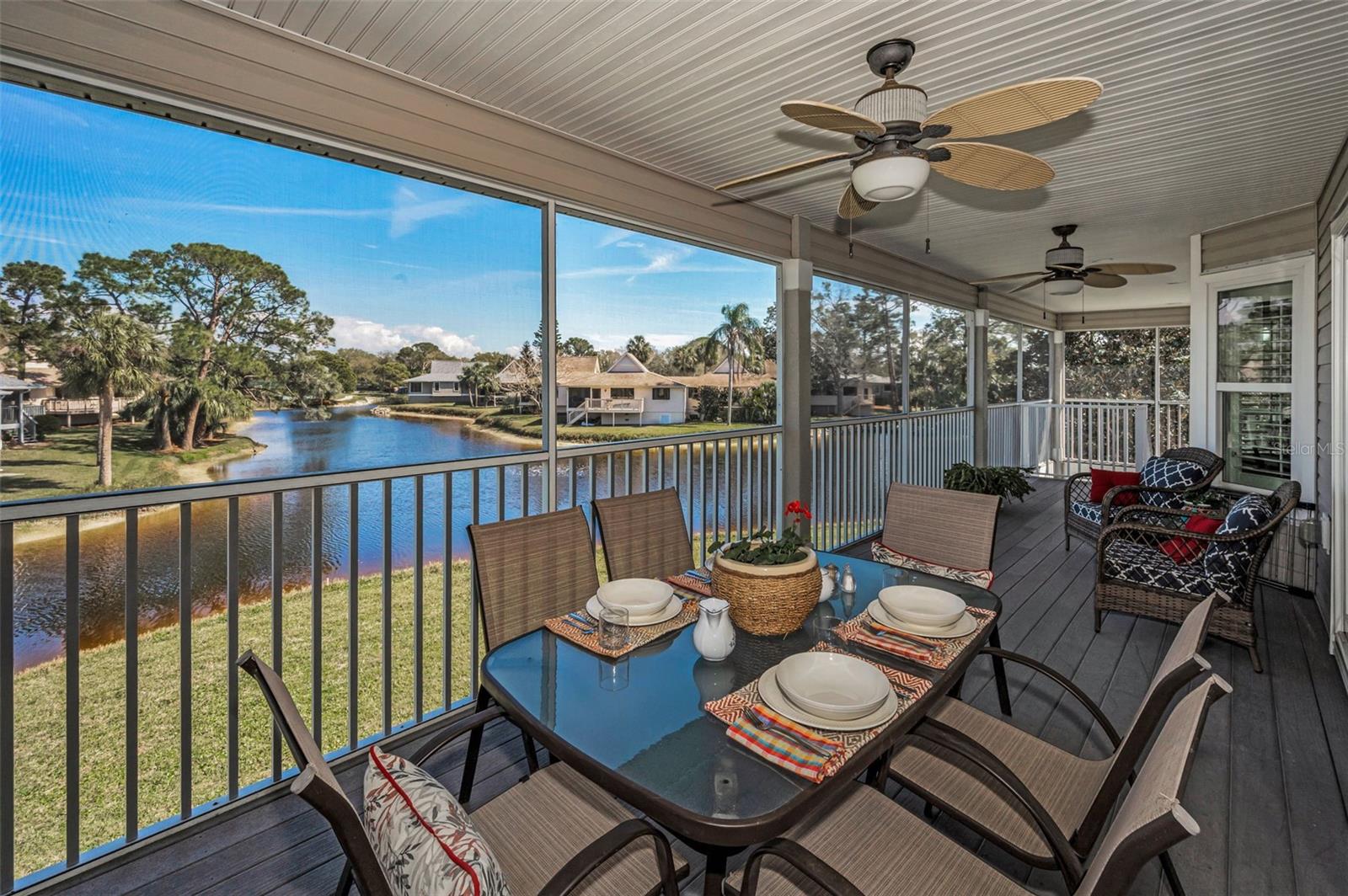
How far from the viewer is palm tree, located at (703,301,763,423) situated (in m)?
4.40

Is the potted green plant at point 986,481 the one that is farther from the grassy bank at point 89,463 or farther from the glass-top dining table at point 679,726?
the grassy bank at point 89,463

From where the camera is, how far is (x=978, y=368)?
7496 mm

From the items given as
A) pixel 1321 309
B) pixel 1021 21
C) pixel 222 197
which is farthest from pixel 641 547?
pixel 1321 309

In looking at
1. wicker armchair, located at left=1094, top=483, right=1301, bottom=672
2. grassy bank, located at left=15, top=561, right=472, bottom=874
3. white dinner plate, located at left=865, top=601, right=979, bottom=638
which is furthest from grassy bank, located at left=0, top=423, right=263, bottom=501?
wicker armchair, located at left=1094, top=483, right=1301, bottom=672

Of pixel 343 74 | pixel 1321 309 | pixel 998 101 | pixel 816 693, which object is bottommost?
pixel 816 693

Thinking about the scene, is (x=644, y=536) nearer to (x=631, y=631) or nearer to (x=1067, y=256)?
(x=631, y=631)

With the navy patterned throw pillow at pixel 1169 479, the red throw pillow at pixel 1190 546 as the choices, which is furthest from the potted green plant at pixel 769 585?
the navy patterned throw pillow at pixel 1169 479

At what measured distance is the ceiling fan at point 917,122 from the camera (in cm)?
188

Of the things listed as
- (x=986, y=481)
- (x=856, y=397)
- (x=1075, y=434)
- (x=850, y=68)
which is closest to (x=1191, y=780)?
(x=850, y=68)

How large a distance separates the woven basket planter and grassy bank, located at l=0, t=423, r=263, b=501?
1864mm

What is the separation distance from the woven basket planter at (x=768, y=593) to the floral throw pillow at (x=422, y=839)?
3.09 feet

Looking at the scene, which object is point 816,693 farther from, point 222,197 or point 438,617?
point 438,617

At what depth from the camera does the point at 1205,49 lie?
91.1 inches

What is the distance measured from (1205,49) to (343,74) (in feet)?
10.8
